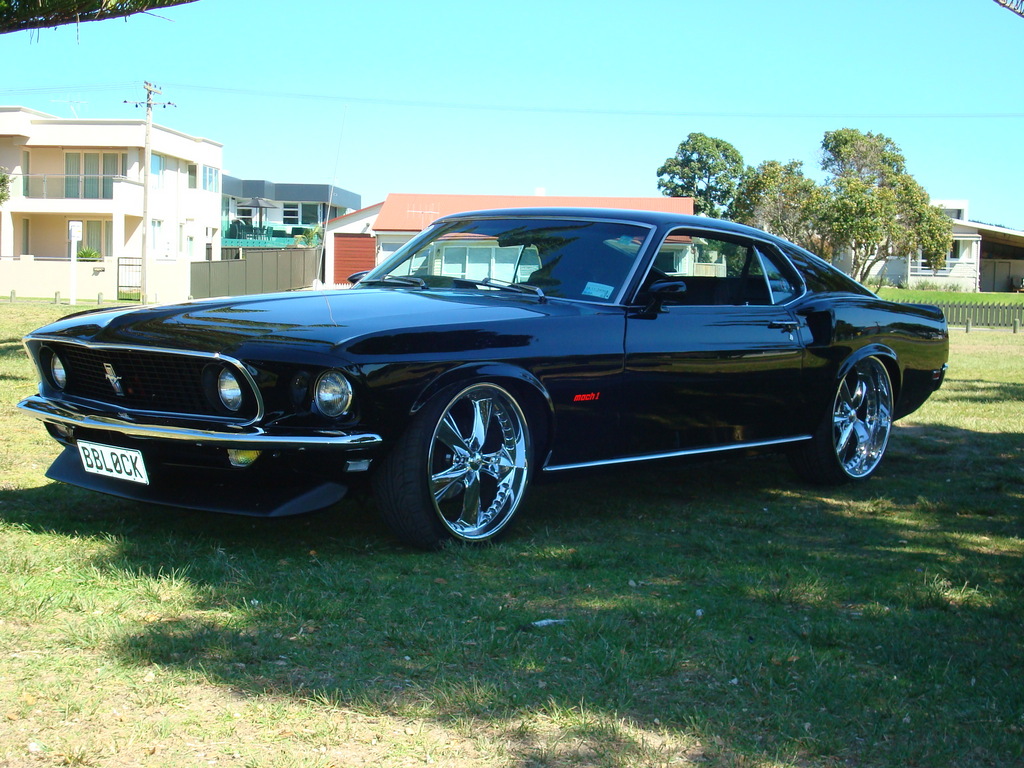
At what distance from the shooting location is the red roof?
147ft

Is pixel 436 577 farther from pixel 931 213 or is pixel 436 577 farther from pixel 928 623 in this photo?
pixel 931 213

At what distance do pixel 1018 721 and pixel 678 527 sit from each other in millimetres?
2476

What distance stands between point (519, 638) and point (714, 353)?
2458 mm

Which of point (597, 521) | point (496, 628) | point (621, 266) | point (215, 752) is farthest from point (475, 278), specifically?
point (215, 752)

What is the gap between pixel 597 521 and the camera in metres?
5.55

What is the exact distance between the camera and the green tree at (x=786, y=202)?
5375cm

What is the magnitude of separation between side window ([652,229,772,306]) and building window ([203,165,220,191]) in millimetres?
54439

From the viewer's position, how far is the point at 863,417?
704cm

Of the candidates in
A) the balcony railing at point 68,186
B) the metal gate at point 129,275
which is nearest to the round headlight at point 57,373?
the metal gate at point 129,275

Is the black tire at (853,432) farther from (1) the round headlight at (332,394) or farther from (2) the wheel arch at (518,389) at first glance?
(1) the round headlight at (332,394)

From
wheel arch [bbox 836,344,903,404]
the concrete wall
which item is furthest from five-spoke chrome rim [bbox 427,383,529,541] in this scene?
the concrete wall

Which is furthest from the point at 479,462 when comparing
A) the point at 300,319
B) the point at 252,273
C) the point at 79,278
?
the point at 79,278

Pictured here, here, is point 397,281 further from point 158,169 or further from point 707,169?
point 707,169

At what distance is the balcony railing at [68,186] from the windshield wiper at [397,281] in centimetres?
4729
